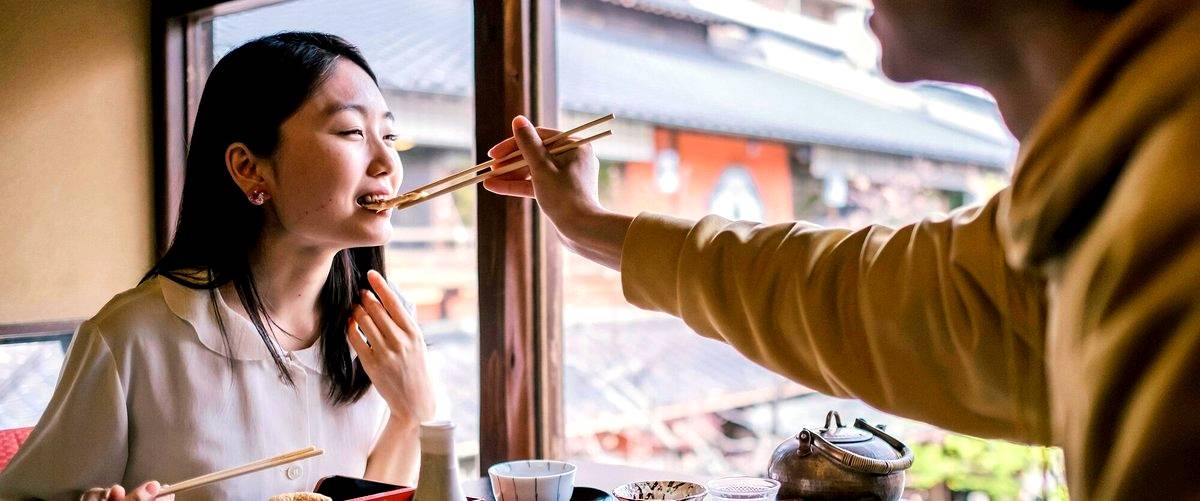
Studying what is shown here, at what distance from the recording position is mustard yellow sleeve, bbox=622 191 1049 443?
1153 millimetres

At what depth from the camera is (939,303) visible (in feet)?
3.96

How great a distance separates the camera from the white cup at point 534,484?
A: 1738 millimetres

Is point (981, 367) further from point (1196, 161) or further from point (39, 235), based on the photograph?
point (39, 235)

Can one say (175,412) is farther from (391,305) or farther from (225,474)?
(391,305)

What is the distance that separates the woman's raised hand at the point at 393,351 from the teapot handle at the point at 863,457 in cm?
92

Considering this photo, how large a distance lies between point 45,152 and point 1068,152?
415 cm

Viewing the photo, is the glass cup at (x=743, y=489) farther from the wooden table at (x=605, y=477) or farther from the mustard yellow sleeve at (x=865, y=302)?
the mustard yellow sleeve at (x=865, y=302)

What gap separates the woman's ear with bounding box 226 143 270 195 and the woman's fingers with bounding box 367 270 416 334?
1.11 feet

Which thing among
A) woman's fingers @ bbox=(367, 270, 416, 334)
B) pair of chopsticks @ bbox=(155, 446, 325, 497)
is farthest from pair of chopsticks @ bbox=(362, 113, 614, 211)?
pair of chopsticks @ bbox=(155, 446, 325, 497)

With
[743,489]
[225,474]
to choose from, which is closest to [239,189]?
[225,474]

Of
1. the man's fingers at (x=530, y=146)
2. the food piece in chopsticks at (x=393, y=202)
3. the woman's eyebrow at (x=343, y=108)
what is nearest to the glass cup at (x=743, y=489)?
the man's fingers at (x=530, y=146)

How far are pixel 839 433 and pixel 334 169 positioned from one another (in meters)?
1.24

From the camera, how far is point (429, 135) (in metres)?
3.32

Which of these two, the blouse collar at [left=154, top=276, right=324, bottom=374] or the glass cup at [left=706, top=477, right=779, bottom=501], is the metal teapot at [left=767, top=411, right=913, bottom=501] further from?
the blouse collar at [left=154, top=276, right=324, bottom=374]
